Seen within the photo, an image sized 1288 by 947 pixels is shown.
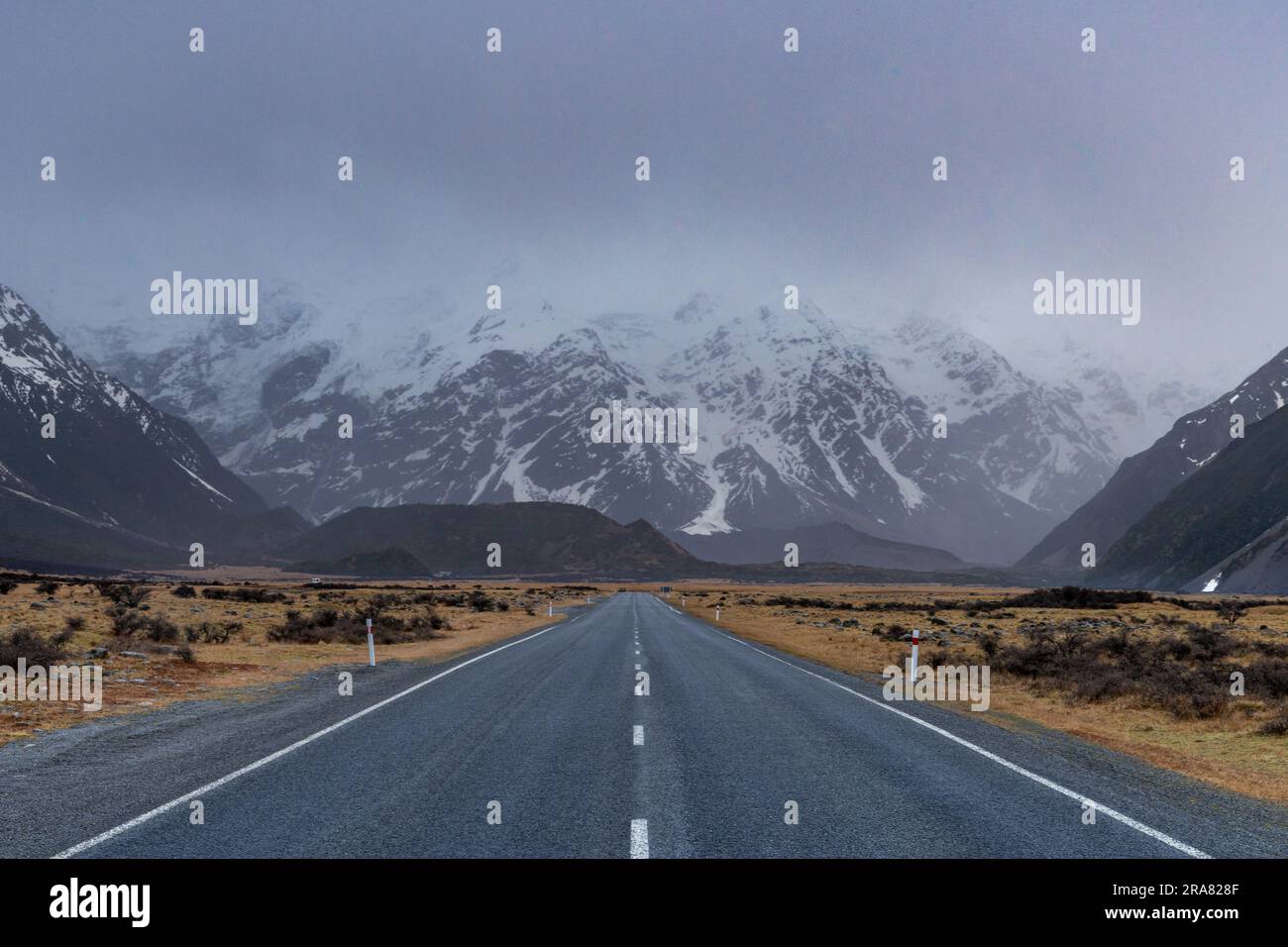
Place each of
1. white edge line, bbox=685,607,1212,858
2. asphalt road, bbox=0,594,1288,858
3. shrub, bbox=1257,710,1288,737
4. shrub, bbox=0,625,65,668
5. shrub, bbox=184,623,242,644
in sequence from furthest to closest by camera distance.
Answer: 1. shrub, bbox=184,623,242,644
2. shrub, bbox=0,625,65,668
3. shrub, bbox=1257,710,1288,737
4. white edge line, bbox=685,607,1212,858
5. asphalt road, bbox=0,594,1288,858

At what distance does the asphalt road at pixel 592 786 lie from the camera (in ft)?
26.7

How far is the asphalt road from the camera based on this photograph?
8125 millimetres

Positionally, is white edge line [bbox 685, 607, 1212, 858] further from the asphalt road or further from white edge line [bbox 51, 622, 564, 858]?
white edge line [bbox 51, 622, 564, 858]

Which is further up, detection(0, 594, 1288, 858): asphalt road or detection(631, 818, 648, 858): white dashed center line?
detection(631, 818, 648, 858): white dashed center line

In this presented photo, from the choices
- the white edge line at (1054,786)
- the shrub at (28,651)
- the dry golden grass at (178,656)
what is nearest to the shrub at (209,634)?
the dry golden grass at (178,656)

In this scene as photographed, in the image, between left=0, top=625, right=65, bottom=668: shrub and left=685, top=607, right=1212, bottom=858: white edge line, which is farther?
left=0, top=625, right=65, bottom=668: shrub

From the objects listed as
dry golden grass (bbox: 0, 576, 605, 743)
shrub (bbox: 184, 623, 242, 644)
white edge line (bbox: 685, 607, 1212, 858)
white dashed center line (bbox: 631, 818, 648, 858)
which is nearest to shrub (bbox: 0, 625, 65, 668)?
dry golden grass (bbox: 0, 576, 605, 743)

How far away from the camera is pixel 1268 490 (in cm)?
12175

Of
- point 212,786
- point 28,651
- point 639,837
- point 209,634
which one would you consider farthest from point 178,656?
point 639,837

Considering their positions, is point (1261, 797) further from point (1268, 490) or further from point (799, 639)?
point (1268, 490)

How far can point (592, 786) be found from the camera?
34.1 ft

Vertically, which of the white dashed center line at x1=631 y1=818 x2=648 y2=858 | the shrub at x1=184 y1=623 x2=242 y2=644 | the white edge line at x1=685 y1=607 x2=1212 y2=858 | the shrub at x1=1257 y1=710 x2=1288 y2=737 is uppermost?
the white dashed center line at x1=631 y1=818 x2=648 y2=858
